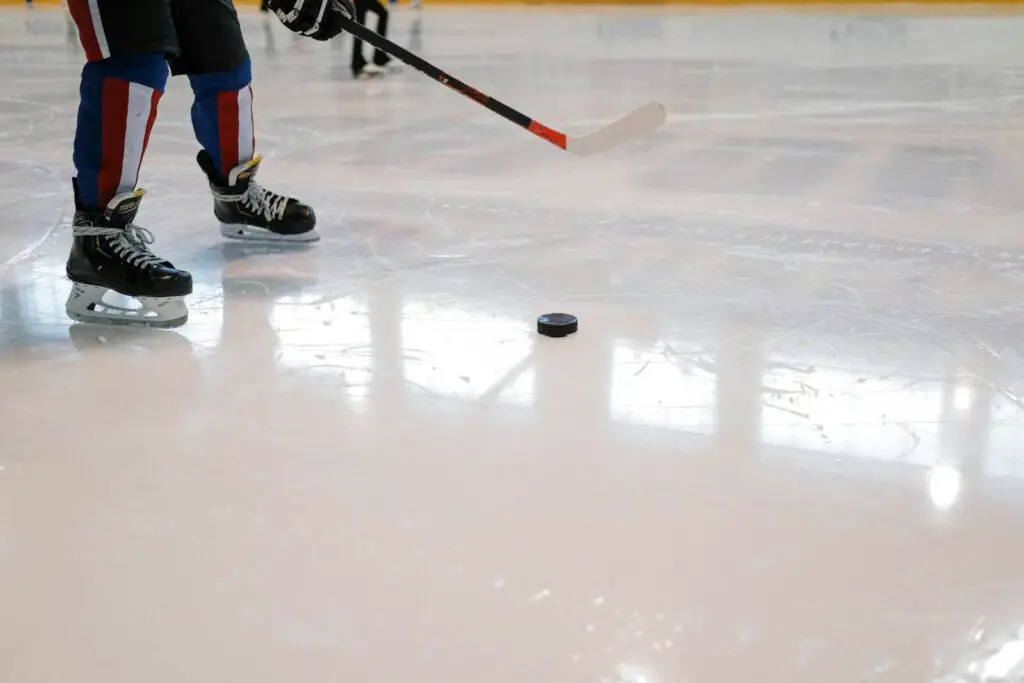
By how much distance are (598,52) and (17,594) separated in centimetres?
541

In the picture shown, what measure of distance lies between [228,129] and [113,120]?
409 mm

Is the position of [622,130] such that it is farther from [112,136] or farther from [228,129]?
[112,136]

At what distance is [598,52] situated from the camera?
5.94 m

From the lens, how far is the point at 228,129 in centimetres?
202

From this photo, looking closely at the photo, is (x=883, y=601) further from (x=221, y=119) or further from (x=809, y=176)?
(x=809, y=176)

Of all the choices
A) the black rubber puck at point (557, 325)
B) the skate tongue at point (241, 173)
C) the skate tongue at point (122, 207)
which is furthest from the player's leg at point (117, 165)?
the black rubber puck at point (557, 325)

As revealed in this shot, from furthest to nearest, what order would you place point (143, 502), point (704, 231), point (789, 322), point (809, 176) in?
point (809, 176)
point (704, 231)
point (789, 322)
point (143, 502)

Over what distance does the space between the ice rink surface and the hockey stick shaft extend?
0.71 feet

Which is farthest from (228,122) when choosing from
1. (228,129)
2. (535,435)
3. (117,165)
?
(535,435)

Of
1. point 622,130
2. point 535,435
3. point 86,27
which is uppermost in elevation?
point 86,27

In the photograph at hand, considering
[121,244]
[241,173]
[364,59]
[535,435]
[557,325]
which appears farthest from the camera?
[364,59]

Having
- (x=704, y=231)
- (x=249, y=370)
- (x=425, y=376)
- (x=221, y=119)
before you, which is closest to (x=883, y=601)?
(x=425, y=376)

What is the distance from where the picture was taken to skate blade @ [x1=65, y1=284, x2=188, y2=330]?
1.62m

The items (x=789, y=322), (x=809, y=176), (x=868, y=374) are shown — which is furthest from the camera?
(x=809, y=176)
